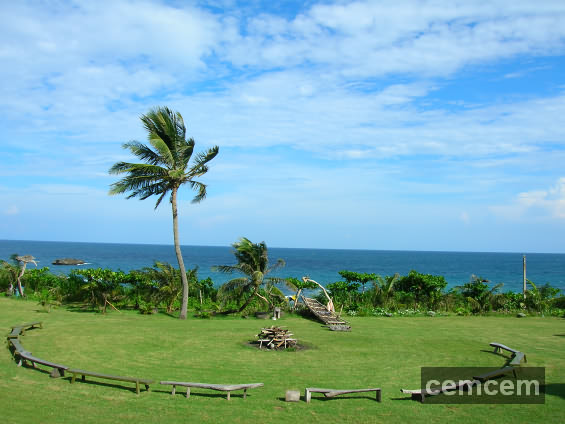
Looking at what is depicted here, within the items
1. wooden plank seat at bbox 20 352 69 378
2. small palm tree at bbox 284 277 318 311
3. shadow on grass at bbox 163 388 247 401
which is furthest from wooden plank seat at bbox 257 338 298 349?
small palm tree at bbox 284 277 318 311

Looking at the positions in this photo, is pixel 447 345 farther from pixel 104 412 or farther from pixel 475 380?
pixel 104 412

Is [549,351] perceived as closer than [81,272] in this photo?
Yes

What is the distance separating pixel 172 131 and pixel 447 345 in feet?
49.7

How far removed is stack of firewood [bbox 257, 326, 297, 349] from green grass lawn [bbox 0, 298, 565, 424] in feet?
1.78

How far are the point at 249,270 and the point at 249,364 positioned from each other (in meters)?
9.88

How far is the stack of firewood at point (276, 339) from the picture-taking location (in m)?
14.2

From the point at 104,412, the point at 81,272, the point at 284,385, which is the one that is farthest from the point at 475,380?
the point at 81,272

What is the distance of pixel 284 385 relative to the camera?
1023 centimetres

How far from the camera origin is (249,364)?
1214 cm

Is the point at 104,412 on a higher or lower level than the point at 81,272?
lower

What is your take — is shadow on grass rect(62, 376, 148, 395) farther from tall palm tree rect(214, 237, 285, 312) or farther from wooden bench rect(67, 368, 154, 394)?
tall palm tree rect(214, 237, 285, 312)

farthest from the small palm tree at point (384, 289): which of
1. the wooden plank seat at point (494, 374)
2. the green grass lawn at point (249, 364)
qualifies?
the wooden plank seat at point (494, 374)

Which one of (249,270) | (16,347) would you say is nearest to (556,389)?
(16,347)

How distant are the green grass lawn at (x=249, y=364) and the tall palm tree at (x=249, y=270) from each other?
1593 mm
